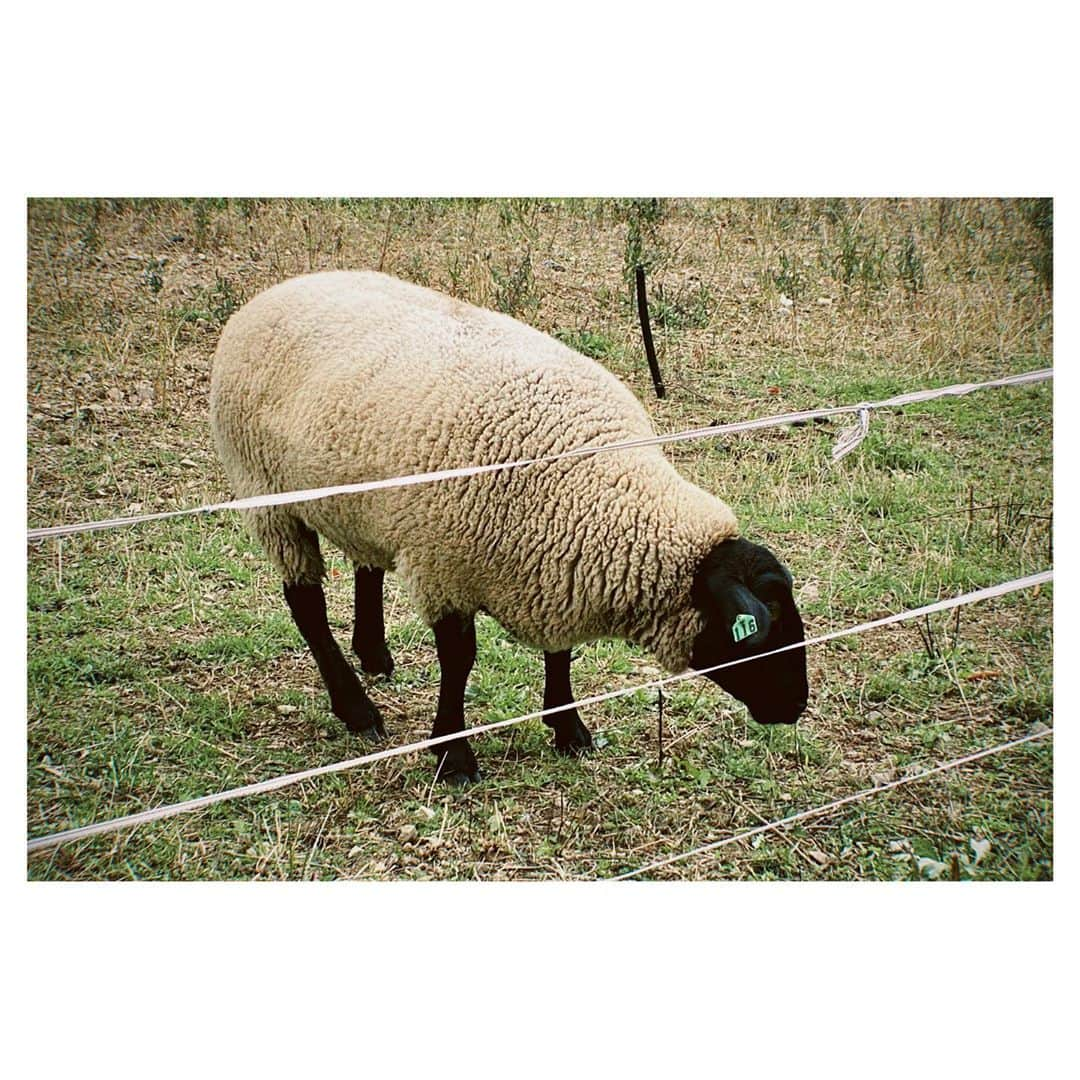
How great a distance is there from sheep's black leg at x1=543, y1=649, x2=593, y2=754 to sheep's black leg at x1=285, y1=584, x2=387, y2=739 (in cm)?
51

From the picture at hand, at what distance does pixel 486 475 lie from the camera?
8.49ft

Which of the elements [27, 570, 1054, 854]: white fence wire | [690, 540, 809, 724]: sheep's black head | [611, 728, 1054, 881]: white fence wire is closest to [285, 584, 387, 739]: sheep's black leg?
[27, 570, 1054, 854]: white fence wire

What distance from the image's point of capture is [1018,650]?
2.84m

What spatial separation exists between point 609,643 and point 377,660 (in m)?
0.73

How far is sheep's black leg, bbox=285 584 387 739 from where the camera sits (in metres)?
2.94

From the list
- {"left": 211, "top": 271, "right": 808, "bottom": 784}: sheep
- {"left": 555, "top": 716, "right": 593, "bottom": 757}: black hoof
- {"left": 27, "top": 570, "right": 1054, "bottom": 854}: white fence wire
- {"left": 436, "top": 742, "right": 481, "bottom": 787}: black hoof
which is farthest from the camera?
{"left": 555, "top": 716, "right": 593, "bottom": 757}: black hoof

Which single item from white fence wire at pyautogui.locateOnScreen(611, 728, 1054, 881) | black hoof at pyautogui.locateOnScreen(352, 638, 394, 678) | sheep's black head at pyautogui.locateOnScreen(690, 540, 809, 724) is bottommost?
white fence wire at pyautogui.locateOnScreen(611, 728, 1054, 881)

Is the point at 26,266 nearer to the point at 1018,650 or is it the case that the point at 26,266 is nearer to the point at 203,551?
the point at 203,551

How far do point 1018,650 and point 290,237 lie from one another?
2.37m

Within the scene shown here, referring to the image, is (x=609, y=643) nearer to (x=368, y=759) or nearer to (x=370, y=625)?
(x=370, y=625)

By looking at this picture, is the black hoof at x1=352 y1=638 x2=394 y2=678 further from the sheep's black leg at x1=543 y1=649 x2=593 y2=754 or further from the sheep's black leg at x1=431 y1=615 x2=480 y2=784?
the sheep's black leg at x1=543 y1=649 x2=593 y2=754

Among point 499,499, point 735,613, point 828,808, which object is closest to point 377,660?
point 499,499

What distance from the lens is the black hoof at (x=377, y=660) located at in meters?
3.17
